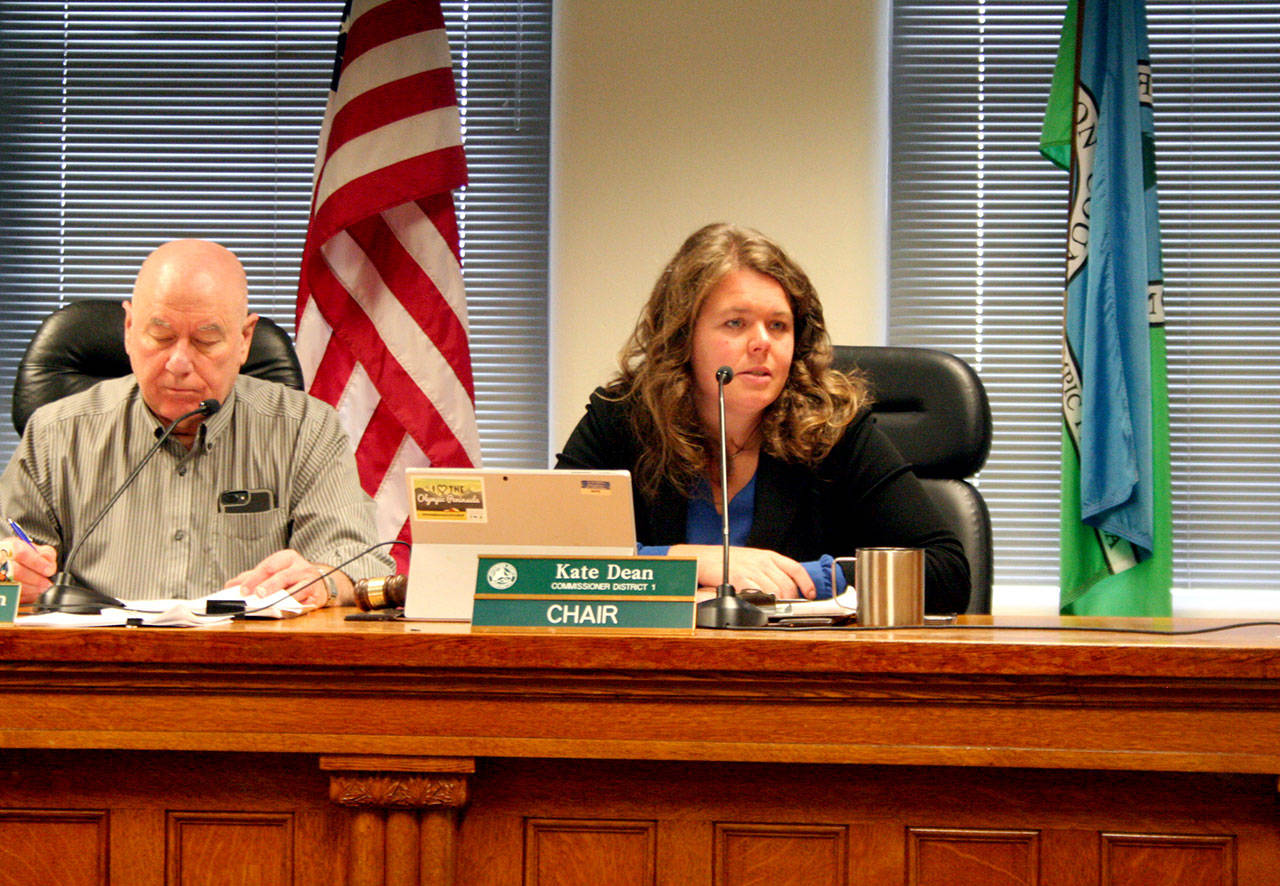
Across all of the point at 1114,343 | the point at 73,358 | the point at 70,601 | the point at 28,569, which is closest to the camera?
the point at 70,601

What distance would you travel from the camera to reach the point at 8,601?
1235 millimetres

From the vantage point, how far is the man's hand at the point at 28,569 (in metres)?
1.53

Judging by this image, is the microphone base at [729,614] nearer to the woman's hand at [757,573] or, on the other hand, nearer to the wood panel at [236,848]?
the woman's hand at [757,573]

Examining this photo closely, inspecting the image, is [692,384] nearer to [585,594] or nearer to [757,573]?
[757,573]

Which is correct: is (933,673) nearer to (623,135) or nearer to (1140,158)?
(1140,158)

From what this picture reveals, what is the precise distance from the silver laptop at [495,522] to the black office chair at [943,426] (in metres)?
0.89

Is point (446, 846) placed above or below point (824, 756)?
below

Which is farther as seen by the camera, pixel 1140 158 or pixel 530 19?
pixel 530 19

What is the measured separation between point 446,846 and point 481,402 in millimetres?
2060

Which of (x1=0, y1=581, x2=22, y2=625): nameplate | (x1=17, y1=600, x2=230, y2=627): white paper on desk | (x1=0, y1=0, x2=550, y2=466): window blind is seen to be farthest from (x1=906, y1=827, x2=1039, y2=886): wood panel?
(x1=0, y1=0, x2=550, y2=466): window blind

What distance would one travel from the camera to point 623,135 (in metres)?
2.83

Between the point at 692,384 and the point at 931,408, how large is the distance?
0.44 m

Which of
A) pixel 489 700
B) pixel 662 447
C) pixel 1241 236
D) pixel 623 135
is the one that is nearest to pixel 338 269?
pixel 623 135

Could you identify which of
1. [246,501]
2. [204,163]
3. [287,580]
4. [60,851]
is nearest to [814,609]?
[287,580]
